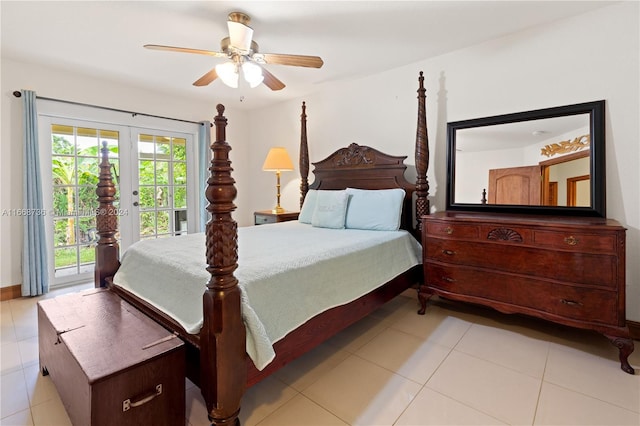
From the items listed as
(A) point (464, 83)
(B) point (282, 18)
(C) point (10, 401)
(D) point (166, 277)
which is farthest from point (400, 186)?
(C) point (10, 401)

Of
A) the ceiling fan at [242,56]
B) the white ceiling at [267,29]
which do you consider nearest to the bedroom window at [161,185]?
the white ceiling at [267,29]

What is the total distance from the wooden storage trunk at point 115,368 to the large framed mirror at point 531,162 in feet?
8.73

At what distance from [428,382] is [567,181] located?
1.96 metres

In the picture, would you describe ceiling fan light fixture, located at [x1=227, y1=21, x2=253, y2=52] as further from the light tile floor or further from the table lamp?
the light tile floor

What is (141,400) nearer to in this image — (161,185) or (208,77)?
(208,77)

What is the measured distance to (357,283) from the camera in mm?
2086

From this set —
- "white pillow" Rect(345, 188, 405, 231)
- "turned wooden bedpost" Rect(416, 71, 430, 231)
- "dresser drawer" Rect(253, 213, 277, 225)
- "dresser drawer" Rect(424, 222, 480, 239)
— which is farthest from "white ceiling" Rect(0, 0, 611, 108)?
"dresser drawer" Rect(253, 213, 277, 225)

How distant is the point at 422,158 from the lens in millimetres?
2920

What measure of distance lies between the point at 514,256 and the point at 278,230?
1.95 m

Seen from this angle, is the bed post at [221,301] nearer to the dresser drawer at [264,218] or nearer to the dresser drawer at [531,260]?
the dresser drawer at [531,260]

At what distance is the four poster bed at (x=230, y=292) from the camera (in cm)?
126

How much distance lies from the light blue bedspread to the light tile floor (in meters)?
0.43

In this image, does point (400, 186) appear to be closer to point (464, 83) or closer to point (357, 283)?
point (464, 83)

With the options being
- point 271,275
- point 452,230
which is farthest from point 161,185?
point 452,230
